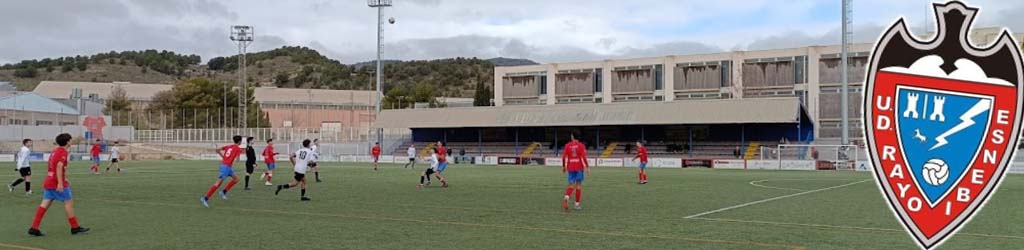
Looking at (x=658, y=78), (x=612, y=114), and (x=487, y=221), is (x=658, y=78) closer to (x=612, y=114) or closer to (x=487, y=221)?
(x=612, y=114)

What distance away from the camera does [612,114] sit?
6669cm

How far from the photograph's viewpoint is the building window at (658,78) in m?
80.5

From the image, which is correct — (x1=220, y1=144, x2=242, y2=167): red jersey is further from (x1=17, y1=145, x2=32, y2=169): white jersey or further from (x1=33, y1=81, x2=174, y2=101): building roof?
(x1=33, y1=81, x2=174, y2=101): building roof

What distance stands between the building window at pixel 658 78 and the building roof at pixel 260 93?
49.5m

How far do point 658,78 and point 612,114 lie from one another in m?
15.6

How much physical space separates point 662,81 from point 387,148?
25383mm

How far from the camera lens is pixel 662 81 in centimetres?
8044

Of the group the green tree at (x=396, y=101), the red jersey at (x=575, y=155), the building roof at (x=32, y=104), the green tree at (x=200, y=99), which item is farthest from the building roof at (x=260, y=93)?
the red jersey at (x=575, y=155)

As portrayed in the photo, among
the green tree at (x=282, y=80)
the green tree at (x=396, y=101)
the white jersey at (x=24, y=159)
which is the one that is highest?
the green tree at (x=282, y=80)

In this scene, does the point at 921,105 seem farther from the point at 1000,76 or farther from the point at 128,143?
the point at 128,143

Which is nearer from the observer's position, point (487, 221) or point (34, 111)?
point (487, 221)

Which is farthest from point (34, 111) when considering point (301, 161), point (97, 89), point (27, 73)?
point (27, 73)

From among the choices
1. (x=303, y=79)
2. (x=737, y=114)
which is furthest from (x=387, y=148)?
(x=303, y=79)

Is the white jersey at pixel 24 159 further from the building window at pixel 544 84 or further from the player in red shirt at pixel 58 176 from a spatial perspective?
the building window at pixel 544 84
